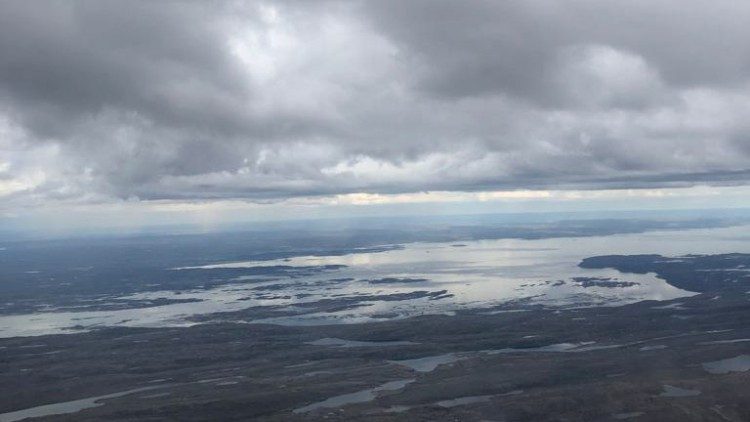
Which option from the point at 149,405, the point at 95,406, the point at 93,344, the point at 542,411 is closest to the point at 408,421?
the point at 542,411

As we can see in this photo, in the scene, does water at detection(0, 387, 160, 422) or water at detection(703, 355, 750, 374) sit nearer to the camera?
water at detection(0, 387, 160, 422)

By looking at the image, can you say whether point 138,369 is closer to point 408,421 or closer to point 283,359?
point 283,359

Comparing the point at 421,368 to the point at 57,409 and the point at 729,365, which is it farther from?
the point at 57,409

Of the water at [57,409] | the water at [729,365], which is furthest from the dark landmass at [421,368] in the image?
the water at [57,409]

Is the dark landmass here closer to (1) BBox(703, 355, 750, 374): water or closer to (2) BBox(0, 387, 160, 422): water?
(1) BBox(703, 355, 750, 374): water

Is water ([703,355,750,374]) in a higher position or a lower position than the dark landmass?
lower

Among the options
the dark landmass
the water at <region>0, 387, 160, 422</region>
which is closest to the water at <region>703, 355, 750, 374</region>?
the dark landmass

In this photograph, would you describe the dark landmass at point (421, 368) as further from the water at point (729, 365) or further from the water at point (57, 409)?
the water at point (57, 409)

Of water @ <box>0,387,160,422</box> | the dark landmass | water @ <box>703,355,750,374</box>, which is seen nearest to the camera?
the dark landmass

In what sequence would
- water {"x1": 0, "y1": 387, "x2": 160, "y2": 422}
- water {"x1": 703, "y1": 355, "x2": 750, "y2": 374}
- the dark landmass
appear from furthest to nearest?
1. water {"x1": 703, "y1": 355, "x2": 750, "y2": 374}
2. water {"x1": 0, "y1": 387, "x2": 160, "y2": 422}
3. the dark landmass
